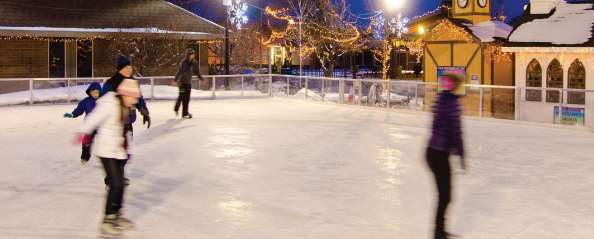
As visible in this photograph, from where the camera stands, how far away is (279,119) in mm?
13891

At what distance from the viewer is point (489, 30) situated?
19.1 metres

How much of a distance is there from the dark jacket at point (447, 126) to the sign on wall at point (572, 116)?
8.40 metres

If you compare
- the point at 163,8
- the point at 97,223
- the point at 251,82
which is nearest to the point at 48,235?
the point at 97,223

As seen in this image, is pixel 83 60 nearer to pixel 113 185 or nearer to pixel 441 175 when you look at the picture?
pixel 113 185

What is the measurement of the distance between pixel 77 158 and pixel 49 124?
15.3 feet

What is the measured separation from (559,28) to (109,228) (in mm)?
14358

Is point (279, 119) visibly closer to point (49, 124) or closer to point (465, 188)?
point (49, 124)

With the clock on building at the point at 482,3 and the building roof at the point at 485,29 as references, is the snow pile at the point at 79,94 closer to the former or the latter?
the building roof at the point at 485,29

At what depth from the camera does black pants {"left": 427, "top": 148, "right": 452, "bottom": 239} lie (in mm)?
4703

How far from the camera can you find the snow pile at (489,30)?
1859 centimetres

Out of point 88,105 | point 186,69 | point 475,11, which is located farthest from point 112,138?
point 475,11

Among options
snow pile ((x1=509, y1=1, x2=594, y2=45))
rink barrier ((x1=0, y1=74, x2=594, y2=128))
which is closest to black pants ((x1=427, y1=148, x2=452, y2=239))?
rink barrier ((x1=0, y1=74, x2=594, y2=128))

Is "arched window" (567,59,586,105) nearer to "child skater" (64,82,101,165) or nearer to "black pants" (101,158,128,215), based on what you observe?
"child skater" (64,82,101,165)

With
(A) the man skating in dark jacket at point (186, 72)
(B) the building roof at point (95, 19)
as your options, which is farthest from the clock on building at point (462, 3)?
(A) the man skating in dark jacket at point (186, 72)
